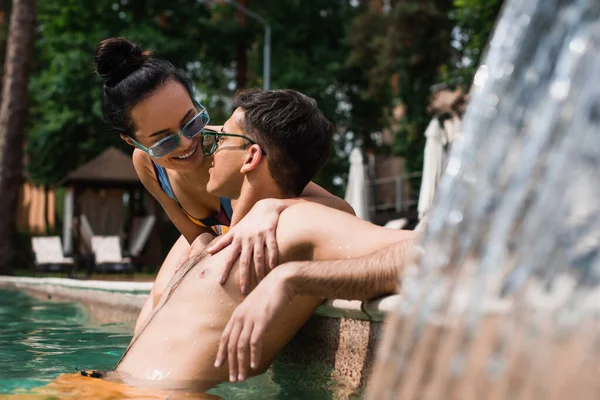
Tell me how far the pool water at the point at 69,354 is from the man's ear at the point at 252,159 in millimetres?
829

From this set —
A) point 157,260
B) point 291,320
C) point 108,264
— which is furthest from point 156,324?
point 157,260

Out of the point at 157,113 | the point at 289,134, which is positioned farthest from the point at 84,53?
the point at 289,134

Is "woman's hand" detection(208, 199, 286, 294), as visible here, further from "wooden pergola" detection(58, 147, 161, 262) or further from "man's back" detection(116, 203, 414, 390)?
"wooden pergola" detection(58, 147, 161, 262)

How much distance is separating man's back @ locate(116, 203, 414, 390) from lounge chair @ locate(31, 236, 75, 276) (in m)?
14.3

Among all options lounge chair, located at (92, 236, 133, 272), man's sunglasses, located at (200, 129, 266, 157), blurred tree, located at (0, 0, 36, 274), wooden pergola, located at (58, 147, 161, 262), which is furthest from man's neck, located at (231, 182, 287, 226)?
wooden pergola, located at (58, 147, 161, 262)

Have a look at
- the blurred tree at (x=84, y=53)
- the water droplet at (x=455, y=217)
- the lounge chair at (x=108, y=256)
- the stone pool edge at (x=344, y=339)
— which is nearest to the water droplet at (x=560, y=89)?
the water droplet at (x=455, y=217)

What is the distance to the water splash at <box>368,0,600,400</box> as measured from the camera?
150cm

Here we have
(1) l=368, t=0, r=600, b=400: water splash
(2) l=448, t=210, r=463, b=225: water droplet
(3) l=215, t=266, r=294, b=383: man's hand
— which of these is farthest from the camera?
(3) l=215, t=266, r=294, b=383: man's hand

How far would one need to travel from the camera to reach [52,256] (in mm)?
16969

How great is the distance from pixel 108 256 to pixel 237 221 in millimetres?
13546

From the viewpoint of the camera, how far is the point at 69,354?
4.77 metres

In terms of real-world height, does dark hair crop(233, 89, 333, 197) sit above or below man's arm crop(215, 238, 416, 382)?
above

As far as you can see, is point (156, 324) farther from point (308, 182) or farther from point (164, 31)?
point (164, 31)

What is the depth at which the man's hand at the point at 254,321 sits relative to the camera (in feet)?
8.78
